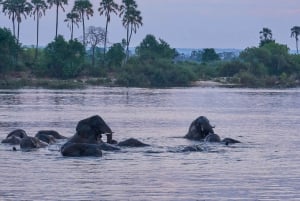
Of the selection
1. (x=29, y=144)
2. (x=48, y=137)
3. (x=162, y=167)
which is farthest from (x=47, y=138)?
(x=162, y=167)

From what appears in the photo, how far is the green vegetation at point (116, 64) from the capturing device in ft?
407

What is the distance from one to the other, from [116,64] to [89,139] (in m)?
105

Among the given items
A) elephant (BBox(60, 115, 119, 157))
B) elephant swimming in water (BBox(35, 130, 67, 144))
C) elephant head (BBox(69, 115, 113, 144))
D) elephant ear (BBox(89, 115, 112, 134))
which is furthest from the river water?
elephant ear (BBox(89, 115, 112, 134))

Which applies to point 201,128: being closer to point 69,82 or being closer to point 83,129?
point 83,129

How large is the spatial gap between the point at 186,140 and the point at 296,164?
930 cm

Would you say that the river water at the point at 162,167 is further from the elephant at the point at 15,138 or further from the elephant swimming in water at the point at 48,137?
the elephant at the point at 15,138

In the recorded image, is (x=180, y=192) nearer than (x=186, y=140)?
Yes

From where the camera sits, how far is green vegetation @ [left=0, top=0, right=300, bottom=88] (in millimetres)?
124125

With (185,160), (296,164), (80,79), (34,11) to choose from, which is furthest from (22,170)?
(34,11)

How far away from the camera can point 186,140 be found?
3944 cm

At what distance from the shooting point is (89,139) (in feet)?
111

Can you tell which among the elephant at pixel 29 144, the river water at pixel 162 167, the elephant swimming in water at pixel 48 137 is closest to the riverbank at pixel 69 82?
the river water at pixel 162 167

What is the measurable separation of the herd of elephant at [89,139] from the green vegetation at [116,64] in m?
76.1

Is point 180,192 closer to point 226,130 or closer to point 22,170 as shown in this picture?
point 22,170
